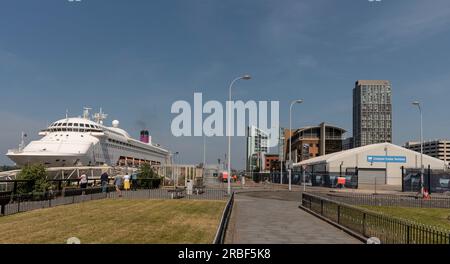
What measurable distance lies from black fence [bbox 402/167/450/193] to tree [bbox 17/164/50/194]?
3812 cm

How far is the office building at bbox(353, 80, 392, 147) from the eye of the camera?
5896 inches

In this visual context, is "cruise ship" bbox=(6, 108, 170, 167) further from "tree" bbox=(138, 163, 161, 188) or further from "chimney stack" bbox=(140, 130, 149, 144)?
"tree" bbox=(138, 163, 161, 188)

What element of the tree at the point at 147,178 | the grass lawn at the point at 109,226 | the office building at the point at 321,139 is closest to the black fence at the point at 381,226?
the grass lawn at the point at 109,226

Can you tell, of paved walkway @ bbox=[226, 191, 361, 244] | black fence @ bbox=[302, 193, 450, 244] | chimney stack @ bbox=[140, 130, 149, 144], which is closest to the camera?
black fence @ bbox=[302, 193, 450, 244]

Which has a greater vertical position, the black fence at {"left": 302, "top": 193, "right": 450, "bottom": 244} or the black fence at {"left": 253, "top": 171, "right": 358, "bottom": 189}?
the black fence at {"left": 302, "top": 193, "right": 450, "bottom": 244}

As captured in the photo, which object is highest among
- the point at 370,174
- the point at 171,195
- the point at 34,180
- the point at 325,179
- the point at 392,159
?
the point at 392,159

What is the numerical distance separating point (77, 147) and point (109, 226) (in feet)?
191

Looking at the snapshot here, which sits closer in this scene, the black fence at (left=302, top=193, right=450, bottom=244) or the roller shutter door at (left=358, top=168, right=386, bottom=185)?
the black fence at (left=302, top=193, right=450, bottom=244)

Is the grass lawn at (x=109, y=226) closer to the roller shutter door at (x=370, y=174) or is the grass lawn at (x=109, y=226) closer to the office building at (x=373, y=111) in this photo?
the roller shutter door at (x=370, y=174)

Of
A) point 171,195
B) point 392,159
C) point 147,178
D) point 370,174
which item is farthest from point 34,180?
point 392,159

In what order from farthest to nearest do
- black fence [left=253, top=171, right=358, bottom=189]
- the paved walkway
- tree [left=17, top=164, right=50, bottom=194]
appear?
1. black fence [left=253, top=171, right=358, bottom=189]
2. tree [left=17, top=164, right=50, bottom=194]
3. the paved walkway

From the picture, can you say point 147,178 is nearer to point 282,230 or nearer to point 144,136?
point 282,230

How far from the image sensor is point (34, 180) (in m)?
22.3

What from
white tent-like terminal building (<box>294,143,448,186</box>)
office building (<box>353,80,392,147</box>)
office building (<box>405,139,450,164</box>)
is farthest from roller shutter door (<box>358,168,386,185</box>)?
office building (<box>353,80,392,147</box>)
